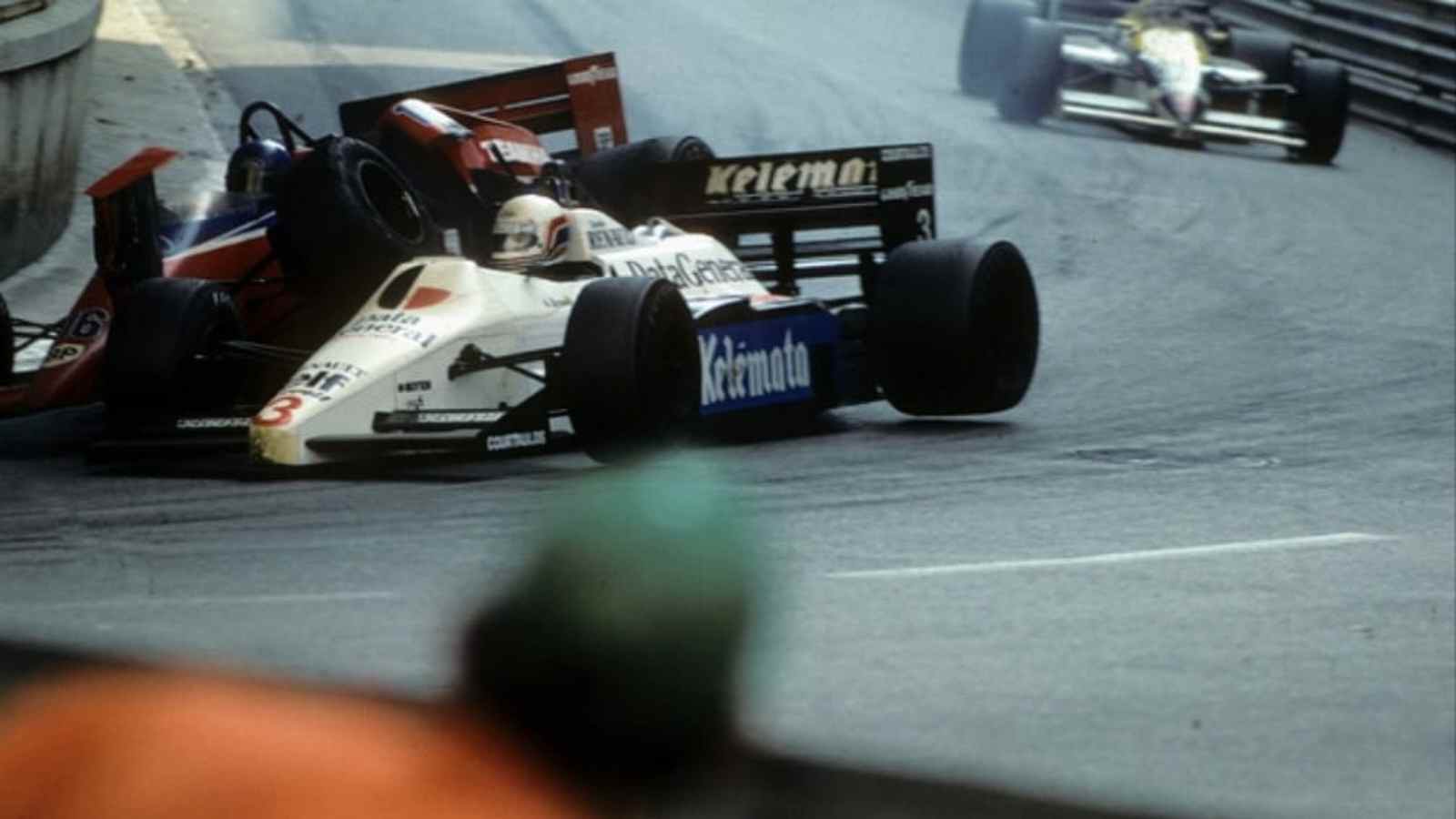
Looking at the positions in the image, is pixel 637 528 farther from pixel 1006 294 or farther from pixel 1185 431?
pixel 1185 431

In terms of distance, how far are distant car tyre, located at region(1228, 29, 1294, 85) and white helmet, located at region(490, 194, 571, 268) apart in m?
11.4

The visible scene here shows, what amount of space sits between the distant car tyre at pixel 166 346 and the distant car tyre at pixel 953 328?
2.18m

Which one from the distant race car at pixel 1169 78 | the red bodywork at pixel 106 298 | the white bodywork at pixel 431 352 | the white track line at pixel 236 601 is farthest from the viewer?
the distant race car at pixel 1169 78

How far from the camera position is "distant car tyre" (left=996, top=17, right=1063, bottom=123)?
16969 mm

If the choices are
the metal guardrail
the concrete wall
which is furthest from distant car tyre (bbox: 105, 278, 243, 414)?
the metal guardrail

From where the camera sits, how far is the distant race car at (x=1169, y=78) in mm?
16688

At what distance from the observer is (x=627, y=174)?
836 cm

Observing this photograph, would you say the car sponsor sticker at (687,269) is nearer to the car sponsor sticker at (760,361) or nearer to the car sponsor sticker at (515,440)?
the car sponsor sticker at (760,361)

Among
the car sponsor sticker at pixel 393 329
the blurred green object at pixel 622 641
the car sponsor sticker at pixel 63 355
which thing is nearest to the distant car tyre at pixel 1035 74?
the car sponsor sticker at pixel 63 355

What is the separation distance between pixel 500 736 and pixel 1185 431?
791cm

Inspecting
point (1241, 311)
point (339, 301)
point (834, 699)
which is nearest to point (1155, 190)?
point (1241, 311)

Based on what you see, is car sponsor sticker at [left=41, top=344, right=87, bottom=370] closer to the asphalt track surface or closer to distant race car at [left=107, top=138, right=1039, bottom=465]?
the asphalt track surface

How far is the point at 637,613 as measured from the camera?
0.69m

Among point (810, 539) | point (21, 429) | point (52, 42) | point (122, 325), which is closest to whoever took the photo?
point (810, 539)
